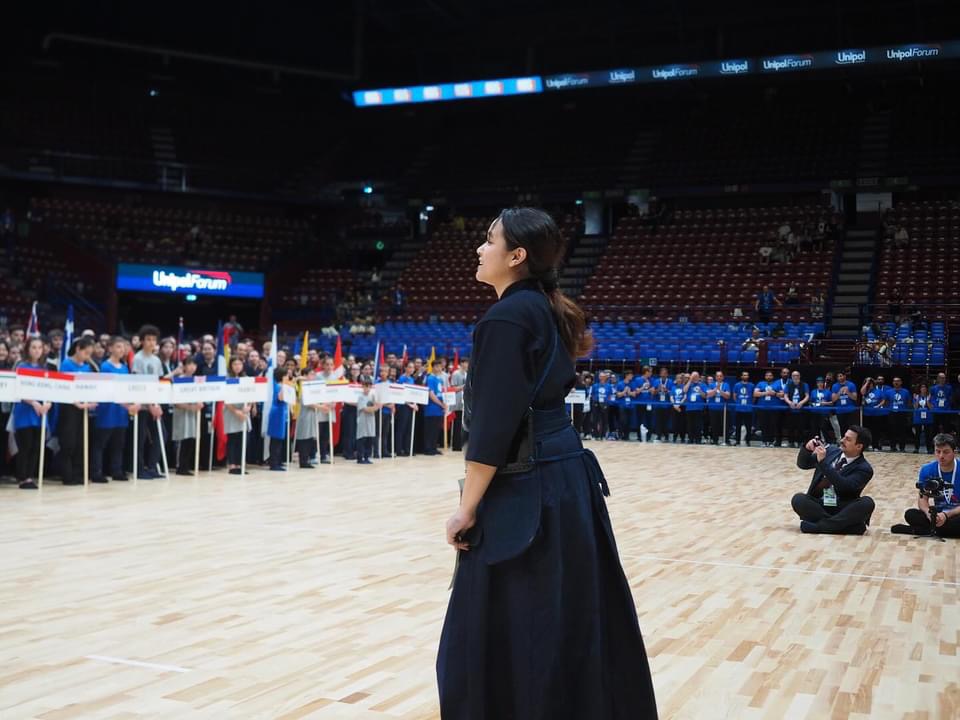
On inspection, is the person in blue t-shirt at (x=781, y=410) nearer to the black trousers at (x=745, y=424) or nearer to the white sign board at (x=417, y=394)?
the black trousers at (x=745, y=424)

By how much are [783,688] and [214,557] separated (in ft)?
13.3

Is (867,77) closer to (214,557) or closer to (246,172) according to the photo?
(246,172)

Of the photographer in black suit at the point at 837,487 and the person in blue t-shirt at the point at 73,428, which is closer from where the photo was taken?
the photographer in black suit at the point at 837,487

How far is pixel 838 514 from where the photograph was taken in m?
8.64

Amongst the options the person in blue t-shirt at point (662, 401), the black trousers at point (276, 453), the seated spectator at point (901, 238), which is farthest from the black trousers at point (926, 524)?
the seated spectator at point (901, 238)

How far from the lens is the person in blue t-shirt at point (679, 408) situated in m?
20.7

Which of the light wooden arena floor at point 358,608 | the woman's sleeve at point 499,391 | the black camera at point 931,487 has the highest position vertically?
the woman's sleeve at point 499,391

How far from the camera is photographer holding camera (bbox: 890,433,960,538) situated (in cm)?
813

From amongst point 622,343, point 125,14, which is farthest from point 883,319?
point 125,14

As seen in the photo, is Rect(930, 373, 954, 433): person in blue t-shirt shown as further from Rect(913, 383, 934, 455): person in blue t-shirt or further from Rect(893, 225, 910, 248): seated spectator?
Rect(893, 225, 910, 248): seated spectator

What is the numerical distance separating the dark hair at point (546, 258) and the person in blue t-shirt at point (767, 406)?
17874 mm

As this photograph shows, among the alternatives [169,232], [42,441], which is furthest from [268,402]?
[169,232]

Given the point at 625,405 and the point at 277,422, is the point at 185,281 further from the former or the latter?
the point at 277,422

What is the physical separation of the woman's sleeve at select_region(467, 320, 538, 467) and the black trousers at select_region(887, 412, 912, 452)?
61.6 ft
